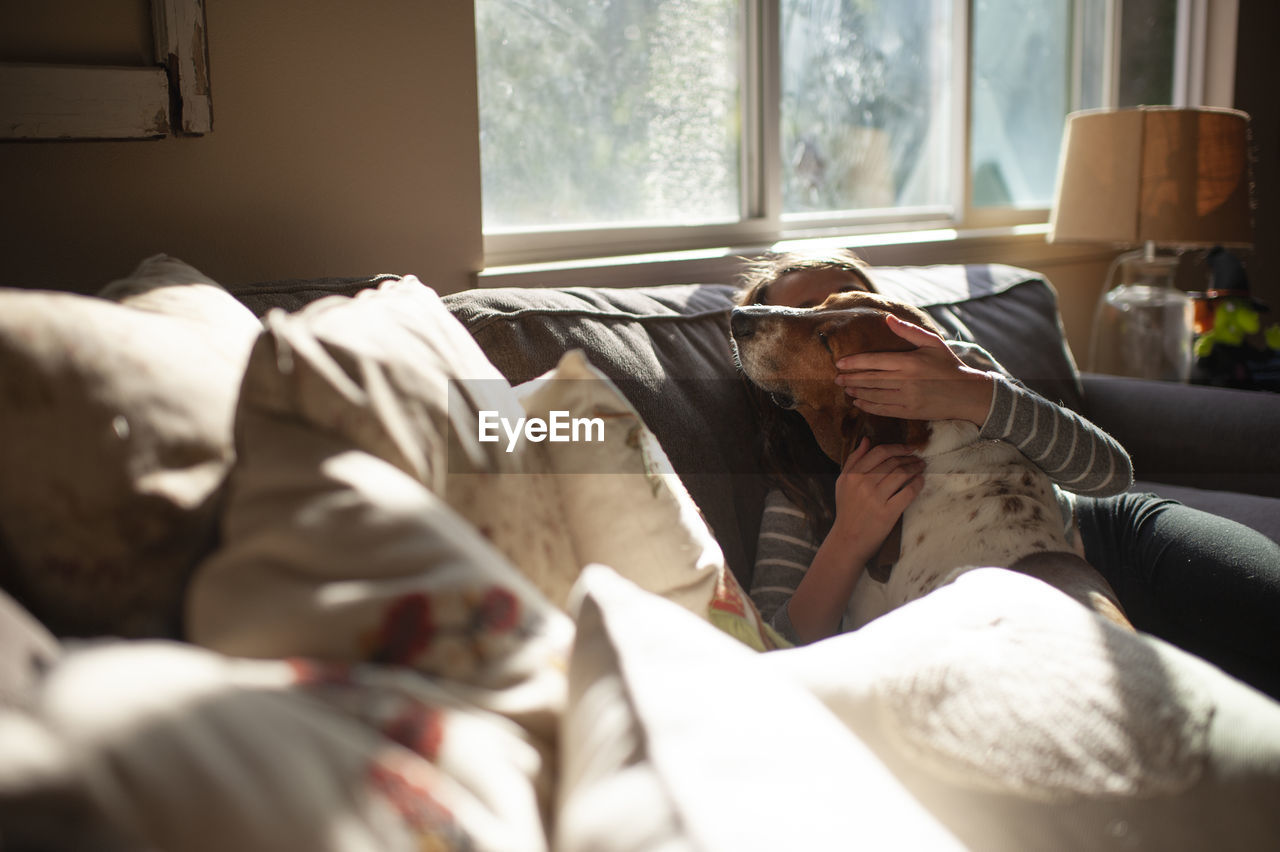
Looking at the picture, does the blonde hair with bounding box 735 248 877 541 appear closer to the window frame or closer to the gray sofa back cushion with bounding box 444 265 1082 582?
the gray sofa back cushion with bounding box 444 265 1082 582

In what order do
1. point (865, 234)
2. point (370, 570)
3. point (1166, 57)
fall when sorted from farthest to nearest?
1. point (1166, 57)
2. point (865, 234)
3. point (370, 570)

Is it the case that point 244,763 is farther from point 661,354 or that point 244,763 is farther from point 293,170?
point 293,170

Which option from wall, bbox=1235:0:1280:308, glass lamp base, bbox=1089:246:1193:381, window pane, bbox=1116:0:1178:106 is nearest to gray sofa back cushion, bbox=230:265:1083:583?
glass lamp base, bbox=1089:246:1193:381

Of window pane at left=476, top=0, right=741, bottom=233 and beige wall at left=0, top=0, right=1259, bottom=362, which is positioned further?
window pane at left=476, top=0, right=741, bottom=233

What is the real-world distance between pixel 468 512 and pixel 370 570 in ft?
0.67

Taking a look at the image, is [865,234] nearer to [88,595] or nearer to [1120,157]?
[1120,157]

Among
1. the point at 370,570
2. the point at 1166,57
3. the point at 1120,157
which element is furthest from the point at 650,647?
the point at 1166,57

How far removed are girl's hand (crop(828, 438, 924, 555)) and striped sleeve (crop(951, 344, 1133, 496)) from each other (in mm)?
112

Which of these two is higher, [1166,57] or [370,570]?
[1166,57]

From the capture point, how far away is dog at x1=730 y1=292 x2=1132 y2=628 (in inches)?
43.5

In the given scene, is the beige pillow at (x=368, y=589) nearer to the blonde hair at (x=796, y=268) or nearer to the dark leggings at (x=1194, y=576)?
the blonde hair at (x=796, y=268)

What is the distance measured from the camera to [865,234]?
253cm

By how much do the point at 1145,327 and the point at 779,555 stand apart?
1566 millimetres

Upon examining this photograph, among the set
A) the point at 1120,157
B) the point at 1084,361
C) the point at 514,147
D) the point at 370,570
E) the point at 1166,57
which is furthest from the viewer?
the point at 1166,57
